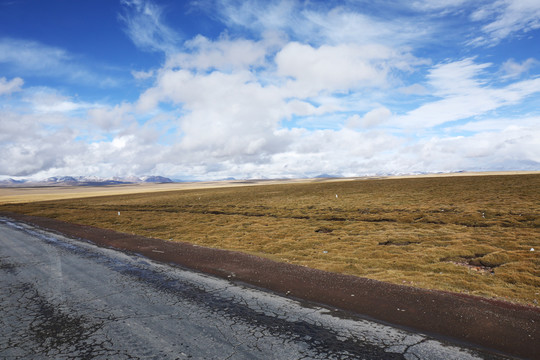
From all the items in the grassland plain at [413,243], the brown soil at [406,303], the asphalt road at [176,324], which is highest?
the asphalt road at [176,324]

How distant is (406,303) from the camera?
7.75 m

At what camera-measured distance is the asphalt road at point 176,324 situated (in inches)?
214

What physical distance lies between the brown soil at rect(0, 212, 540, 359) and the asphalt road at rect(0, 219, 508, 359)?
56 centimetres

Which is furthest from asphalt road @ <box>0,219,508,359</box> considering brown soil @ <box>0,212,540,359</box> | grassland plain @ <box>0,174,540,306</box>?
grassland plain @ <box>0,174,540,306</box>

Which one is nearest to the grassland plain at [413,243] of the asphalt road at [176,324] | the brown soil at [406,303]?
the brown soil at [406,303]

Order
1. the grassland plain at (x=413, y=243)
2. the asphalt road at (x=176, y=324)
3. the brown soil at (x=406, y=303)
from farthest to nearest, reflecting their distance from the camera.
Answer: the grassland plain at (x=413, y=243) < the brown soil at (x=406, y=303) < the asphalt road at (x=176, y=324)

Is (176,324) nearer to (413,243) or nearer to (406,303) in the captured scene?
(406,303)

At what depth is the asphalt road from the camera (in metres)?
5.44

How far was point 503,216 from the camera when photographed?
22.5m

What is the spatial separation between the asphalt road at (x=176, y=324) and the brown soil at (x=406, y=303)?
22.2 inches

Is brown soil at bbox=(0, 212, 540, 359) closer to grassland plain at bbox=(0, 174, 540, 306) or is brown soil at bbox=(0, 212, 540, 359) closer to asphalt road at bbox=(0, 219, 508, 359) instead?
asphalt road at bbox=(0, 219, 508, 359)

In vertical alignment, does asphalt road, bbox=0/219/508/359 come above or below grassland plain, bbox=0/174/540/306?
above

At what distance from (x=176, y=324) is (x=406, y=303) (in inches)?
236

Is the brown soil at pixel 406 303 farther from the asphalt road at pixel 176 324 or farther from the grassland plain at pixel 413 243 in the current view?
the grassland plain at pixel 413 243
